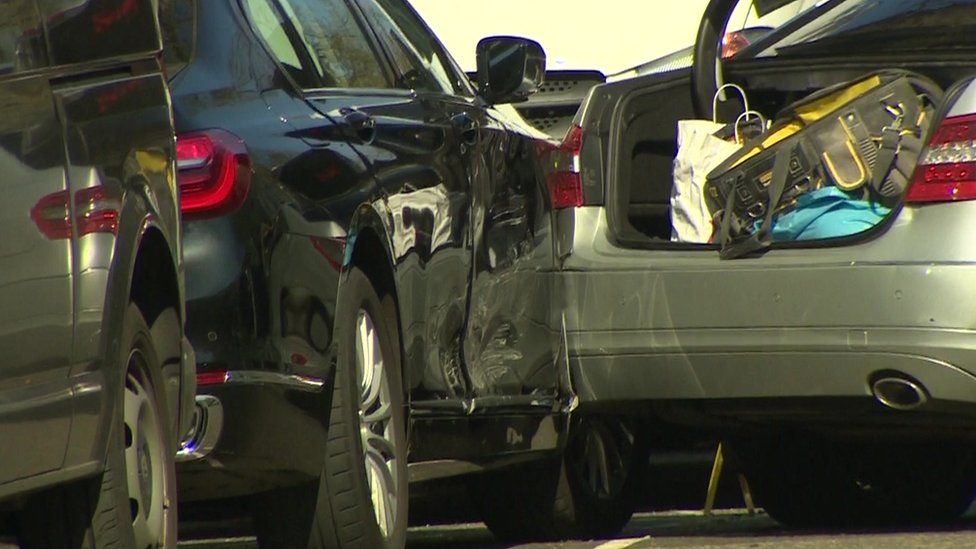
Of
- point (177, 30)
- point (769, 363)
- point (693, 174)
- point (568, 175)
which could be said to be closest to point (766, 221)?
point (769, 363)

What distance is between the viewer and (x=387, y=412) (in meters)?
5.20

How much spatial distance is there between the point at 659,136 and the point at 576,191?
0.42m

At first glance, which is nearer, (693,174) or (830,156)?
(830,156)

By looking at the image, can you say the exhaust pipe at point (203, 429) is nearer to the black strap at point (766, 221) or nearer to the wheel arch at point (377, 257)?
the wheel arch at point (377, 257)

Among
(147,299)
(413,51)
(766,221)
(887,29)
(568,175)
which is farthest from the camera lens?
(887,29)

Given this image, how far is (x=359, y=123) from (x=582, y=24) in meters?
11.0

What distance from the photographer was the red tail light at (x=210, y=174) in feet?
14.5

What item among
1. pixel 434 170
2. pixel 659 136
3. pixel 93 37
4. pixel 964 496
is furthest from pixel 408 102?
pixel 964 496

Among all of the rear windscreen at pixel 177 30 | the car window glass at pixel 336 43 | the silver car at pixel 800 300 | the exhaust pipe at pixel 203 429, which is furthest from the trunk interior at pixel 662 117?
the exhaust pipe at pixel 203 429

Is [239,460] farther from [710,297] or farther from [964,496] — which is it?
[964,496]

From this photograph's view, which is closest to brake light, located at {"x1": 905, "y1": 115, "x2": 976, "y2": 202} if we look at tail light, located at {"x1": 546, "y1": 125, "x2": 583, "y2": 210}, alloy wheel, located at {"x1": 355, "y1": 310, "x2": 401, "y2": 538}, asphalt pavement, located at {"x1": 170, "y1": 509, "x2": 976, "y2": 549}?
asphalt pavement, located at {"x1": 170, "y1": 509, "x2": 976, "y2": 549}

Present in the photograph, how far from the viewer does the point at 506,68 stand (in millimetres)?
6703

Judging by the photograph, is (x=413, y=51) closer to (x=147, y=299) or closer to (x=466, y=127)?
(x=466, y=127)

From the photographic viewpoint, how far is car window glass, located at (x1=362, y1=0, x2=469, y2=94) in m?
6.25
